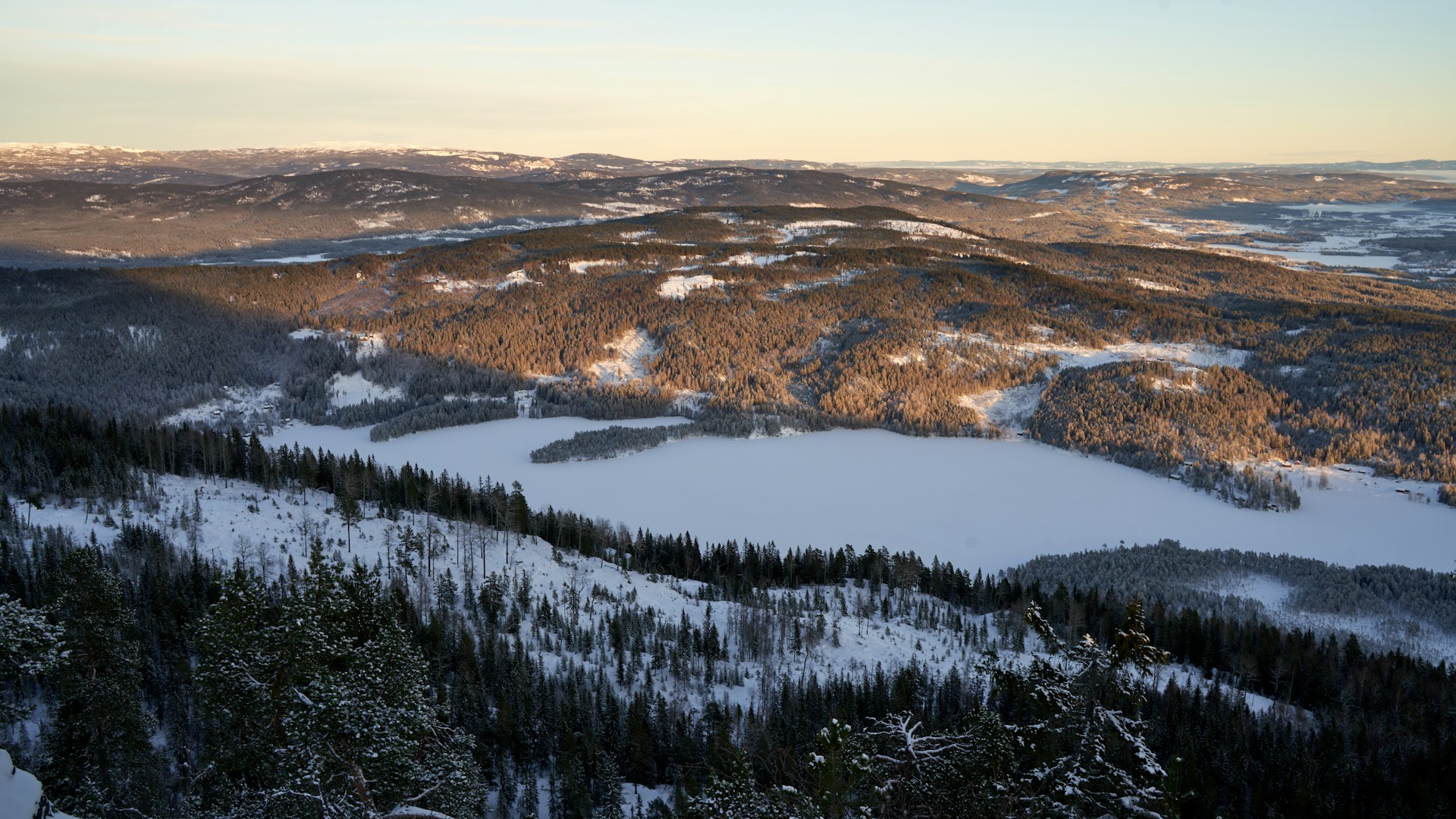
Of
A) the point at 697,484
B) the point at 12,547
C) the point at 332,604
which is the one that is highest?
the point at 332,604

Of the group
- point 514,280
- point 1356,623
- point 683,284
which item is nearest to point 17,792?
point 1356,623

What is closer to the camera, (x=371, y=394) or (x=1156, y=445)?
(x=1156, y=445)

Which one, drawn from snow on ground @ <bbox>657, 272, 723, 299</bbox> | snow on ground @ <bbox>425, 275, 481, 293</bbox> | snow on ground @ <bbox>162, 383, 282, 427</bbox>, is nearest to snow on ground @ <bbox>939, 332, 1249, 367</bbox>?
snow on ground @ <bbox>657, 272, 723, 299</bbox>

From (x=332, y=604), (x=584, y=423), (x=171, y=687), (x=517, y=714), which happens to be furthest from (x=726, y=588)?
(x=584, y=423)

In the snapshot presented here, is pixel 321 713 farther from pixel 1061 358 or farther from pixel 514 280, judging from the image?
pixel 514 280

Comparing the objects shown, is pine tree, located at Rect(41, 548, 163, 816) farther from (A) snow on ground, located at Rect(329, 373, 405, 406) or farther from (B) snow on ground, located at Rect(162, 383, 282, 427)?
(A) snow on ground, located at Rect(329, 373, 405, 406)

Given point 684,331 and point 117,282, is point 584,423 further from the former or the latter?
point 117,282

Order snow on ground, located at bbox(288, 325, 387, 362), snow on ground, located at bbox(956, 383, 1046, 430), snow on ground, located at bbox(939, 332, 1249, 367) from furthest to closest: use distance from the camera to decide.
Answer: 1. snow on ground, located at bbox(288, 325, 387, 362)
2. snow on ground, located at bbox(939, 332, 1249, 367)
3. snow on ground, located at bbox(956, 383, 1046, 430)
